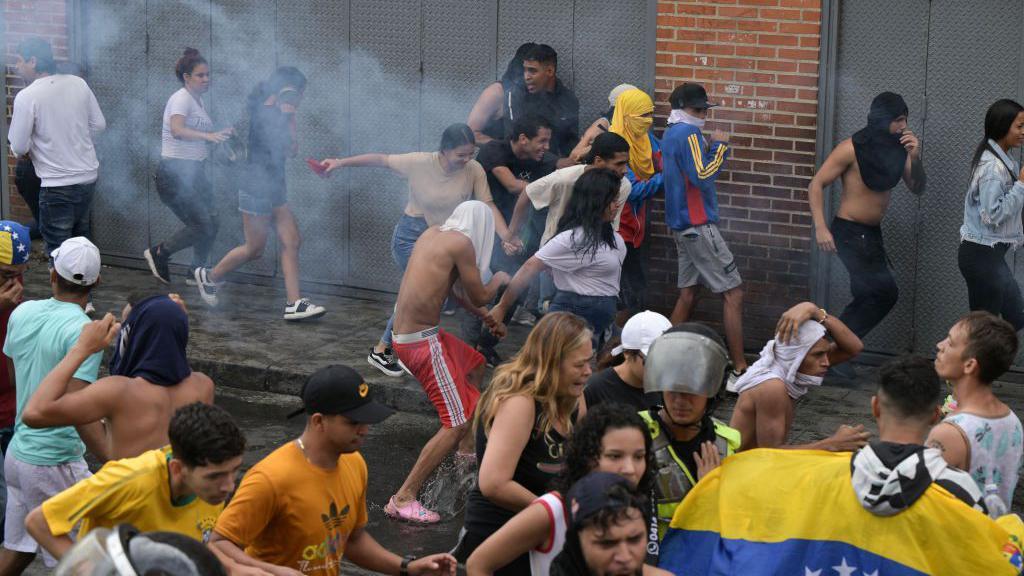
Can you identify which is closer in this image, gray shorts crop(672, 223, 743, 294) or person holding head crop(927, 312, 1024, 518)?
person holding head crop(927, 312, 1024, 518)

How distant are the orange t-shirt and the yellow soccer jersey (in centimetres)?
19

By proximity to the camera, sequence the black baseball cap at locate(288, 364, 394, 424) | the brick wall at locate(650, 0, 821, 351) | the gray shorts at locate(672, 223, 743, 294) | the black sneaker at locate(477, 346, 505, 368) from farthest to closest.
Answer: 1. the brick wall at locate(650, 0, 821, 351)
2. the black sneaker at locate(477, 346, 505, 368)
3. the gray shorts at locate(672, 223, 743, 294)
4. the black baseball cap at locate(288, 364, 394, 424)

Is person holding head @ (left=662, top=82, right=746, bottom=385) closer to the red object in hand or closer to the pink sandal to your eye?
the red object in hand

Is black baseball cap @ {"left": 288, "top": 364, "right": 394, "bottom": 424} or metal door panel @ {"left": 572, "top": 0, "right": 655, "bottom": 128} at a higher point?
metal door panel @ {"left": 572, "top": 0, "right": 655, "bottom": 128}

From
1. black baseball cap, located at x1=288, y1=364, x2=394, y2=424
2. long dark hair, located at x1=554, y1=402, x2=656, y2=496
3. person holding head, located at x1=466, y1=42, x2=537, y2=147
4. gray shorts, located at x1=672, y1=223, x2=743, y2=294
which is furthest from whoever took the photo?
person holding head, located at x1=466, y1=42, x2=537, y2=147

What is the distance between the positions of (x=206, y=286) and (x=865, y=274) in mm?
5108

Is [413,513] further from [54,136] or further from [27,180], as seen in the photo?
[27,180]

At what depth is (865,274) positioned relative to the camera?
991cm

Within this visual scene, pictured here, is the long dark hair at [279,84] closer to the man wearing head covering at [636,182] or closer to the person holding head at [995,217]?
the man wearing head covering at [636,182]

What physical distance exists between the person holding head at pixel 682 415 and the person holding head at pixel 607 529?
843mm

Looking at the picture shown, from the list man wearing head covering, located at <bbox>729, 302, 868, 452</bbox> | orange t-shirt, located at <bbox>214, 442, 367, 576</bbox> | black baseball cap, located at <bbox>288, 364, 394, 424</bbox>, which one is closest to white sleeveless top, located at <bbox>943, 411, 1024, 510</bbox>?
man wearing head covering, located at <bbox>729, 302, 868, 452</bbox>

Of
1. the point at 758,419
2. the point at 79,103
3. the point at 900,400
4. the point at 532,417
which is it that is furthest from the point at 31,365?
the point at 79,103

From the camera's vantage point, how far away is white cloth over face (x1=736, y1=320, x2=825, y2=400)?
5504 millimetres

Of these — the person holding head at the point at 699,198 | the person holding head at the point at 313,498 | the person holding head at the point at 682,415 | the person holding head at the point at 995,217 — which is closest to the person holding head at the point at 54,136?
the person holding head at the point at 699,198
